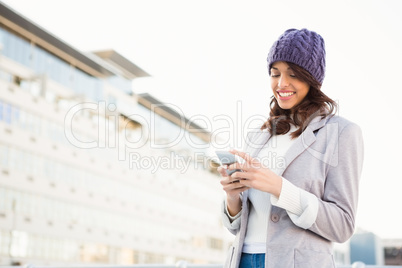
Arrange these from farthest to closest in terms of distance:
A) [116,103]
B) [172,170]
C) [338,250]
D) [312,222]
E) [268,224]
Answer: [338,250], [172,170], [116,103], [268,224], [312,222]

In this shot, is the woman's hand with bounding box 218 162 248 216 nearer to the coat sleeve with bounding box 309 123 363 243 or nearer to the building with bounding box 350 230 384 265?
the coat sleeve with bounding box 309 123 363 243

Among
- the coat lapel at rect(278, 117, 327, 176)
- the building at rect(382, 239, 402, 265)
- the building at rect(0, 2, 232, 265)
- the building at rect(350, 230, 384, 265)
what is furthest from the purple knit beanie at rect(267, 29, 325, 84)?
the building at rect(382, 239, 402, 265)

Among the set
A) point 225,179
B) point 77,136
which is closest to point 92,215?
point 77,136

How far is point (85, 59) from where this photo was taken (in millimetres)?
50750

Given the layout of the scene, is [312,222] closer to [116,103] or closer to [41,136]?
[41,136]

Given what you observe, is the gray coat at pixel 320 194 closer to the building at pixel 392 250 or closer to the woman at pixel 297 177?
the woman at pixel 297 177

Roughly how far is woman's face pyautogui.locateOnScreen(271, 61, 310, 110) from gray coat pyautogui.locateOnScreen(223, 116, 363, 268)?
0.13 meters

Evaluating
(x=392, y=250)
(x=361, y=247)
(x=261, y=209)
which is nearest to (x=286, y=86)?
(x=261, y=209)

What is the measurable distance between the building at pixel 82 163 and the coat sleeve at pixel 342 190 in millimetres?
28464

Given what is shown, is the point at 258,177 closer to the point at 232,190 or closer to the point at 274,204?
the point at 274,204

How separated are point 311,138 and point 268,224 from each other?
14.4 inches

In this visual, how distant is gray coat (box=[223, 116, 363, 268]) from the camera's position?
1842mm

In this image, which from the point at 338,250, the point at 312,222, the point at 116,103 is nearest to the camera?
the point at 312,222

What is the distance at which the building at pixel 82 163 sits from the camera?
40781mm
